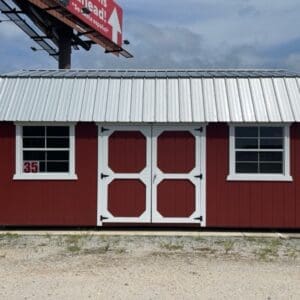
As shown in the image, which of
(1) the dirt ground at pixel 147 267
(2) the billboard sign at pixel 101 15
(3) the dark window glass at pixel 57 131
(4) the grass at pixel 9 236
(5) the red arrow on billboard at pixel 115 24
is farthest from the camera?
(5) the red arrow on billboard at pixel 115 24

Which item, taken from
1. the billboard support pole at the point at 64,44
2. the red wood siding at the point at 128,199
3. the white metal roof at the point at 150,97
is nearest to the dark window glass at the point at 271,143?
the white metal roof at the point at 150,97

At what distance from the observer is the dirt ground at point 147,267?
723 cm

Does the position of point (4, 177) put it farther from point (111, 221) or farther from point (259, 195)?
point (259, 195)

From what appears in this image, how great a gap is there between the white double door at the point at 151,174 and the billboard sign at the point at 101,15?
12.2 meters

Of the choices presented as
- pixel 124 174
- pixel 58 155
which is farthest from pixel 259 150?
pixel 58 155

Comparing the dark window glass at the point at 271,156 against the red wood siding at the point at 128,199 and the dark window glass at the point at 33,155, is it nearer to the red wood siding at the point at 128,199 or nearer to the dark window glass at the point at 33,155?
the red wood siding at the point at 128,199

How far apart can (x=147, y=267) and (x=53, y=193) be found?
461cm

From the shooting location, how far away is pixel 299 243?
1130 centimetres

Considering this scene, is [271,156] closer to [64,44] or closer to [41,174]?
[41,174]

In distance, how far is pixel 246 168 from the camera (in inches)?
503

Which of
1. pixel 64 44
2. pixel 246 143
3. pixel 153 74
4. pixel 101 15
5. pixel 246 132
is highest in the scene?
pixel 101 15

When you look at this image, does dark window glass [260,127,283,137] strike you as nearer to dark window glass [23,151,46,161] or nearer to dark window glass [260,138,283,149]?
dark window glass [260,138,283,149]

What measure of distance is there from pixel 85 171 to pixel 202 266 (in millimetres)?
4694

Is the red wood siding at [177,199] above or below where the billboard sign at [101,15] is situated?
below
